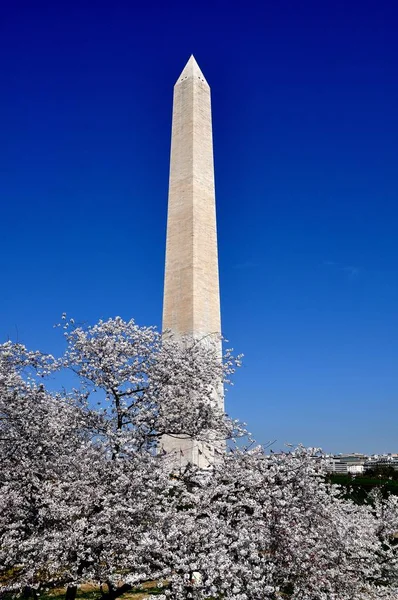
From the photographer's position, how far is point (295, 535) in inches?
285

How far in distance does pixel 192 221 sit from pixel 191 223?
0.08 meters

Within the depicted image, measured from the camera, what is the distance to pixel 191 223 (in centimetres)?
1812

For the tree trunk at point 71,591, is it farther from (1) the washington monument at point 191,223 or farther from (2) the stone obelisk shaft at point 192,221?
(2) the stone obelisk shaft at point 192,221

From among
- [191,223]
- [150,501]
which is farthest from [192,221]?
[150,501]

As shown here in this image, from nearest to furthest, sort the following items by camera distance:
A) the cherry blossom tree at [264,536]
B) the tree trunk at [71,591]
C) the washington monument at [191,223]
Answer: the cherry blossom tree at [264,536] → the tree trunk at [71,591] → the washington monument at [191,223]

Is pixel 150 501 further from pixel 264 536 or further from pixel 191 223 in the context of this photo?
pixel 191 223

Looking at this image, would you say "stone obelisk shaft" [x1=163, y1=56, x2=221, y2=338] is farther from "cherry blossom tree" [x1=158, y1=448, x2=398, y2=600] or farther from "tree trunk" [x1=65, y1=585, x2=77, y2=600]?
"tree trunk" [x1=65, y1=585, x2=77, y2=600]

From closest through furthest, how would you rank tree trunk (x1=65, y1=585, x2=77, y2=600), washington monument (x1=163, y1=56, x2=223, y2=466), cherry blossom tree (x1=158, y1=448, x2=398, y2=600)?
cherry blossom tree (x1=158, y1=448, x2=398, y2=600)
tree trunk (x1=65, y1=585, x2=77, y2=600)
washington monument (x1=163, y1=56, x2=223, y2=466)

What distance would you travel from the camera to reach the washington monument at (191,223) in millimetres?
17281

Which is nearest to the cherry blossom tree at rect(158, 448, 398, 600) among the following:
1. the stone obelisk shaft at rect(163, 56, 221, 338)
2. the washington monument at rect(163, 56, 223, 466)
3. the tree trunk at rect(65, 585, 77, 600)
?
the tree trunk at rect(65, 585, 77, 600)

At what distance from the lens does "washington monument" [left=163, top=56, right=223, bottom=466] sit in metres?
17.3

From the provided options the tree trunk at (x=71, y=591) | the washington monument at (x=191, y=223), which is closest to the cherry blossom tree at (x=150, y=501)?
the tree trunk at (x=71, y=591)

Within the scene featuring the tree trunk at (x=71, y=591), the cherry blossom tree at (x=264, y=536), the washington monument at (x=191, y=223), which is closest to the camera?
the cherry blossom tree at (x=264, y=536)

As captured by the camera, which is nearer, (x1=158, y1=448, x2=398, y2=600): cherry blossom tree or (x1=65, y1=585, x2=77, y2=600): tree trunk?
(x1=158, y1=448, x2=398, y2=600): cherry blossom tree
